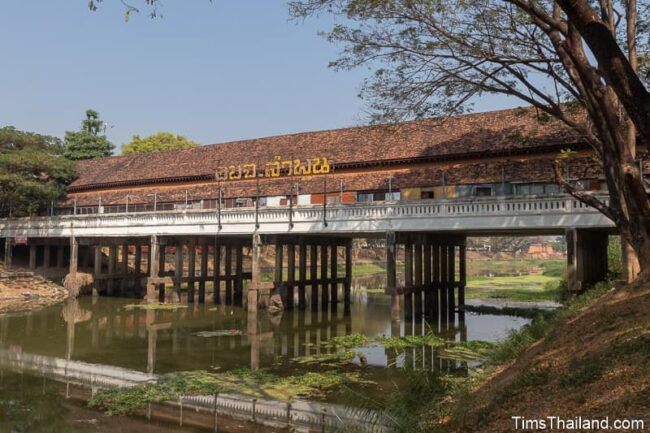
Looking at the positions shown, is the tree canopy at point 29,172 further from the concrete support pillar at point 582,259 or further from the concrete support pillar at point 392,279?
the concrete support pillar at point 582,259

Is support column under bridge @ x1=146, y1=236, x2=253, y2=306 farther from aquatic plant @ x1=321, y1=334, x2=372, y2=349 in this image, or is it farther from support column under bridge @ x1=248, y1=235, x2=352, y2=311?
aquatic plant @ x1=321, y1=334, x2=372, y2=349

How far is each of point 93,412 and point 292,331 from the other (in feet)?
40.0

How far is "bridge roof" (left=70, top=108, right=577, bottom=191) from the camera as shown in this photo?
23.9 m

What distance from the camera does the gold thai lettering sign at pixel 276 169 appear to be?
88.6ft

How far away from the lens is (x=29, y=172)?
3694cm

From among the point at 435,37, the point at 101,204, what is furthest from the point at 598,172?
the point at 101,204

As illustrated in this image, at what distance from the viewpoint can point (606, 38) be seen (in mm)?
6645

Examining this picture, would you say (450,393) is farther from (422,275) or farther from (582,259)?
(422,275)

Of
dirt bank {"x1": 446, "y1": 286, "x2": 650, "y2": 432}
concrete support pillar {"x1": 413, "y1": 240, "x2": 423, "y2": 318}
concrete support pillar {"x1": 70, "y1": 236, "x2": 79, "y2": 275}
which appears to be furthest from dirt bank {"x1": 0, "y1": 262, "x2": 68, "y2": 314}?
dirt bank {"x1": 446, "y1": 286, "x2": 650, "y2": 432}

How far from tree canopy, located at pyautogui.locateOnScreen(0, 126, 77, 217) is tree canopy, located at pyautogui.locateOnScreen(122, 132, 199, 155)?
22919 millimetres

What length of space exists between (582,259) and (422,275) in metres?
8.58

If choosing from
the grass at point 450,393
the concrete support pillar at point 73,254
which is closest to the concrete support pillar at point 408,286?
the grass at point 450,393

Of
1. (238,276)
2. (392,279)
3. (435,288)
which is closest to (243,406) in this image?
(392,279)

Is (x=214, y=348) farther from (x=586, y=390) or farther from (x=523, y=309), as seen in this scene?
(x=523, y=309)
